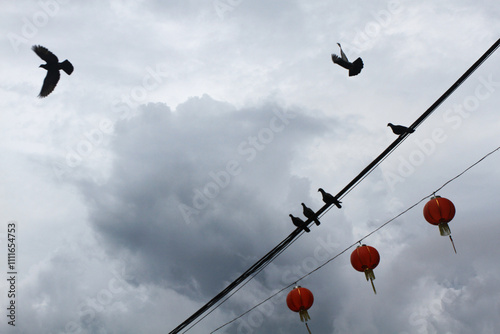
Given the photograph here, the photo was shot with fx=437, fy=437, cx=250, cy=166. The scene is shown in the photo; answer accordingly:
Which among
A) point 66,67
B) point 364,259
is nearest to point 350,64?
point 364,259

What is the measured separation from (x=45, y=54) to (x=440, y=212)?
377 inches

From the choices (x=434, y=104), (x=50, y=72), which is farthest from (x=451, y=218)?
(x=50, y=72)

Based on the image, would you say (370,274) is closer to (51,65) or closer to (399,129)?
(399,129)

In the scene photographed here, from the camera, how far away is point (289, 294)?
10203 mm

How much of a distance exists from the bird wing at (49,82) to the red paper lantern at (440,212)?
8759mm

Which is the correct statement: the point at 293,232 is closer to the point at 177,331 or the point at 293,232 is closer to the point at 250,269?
the point at 250,269

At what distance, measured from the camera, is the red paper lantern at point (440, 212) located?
829 centimetres

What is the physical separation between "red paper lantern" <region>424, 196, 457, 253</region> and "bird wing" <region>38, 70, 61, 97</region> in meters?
8.76

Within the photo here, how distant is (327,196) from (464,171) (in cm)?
228

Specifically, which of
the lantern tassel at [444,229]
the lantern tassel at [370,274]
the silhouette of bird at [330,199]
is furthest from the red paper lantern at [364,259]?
the silhouette of bird at [330,199]

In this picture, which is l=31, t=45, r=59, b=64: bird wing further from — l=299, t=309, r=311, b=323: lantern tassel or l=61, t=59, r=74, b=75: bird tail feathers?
l=299, t=309, r=311, b=323: lantern tassel

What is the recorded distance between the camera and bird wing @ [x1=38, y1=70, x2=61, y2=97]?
1020 cm

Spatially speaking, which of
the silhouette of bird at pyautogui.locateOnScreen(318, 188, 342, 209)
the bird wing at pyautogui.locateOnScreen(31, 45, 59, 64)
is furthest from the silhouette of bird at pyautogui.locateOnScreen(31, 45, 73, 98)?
the silhouette of bird at pyautogui.locateOnScreen(318, 188, 342, 209)

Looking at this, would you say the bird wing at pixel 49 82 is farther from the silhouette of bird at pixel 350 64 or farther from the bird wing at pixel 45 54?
the silhouette of bird at pixel 350 64
